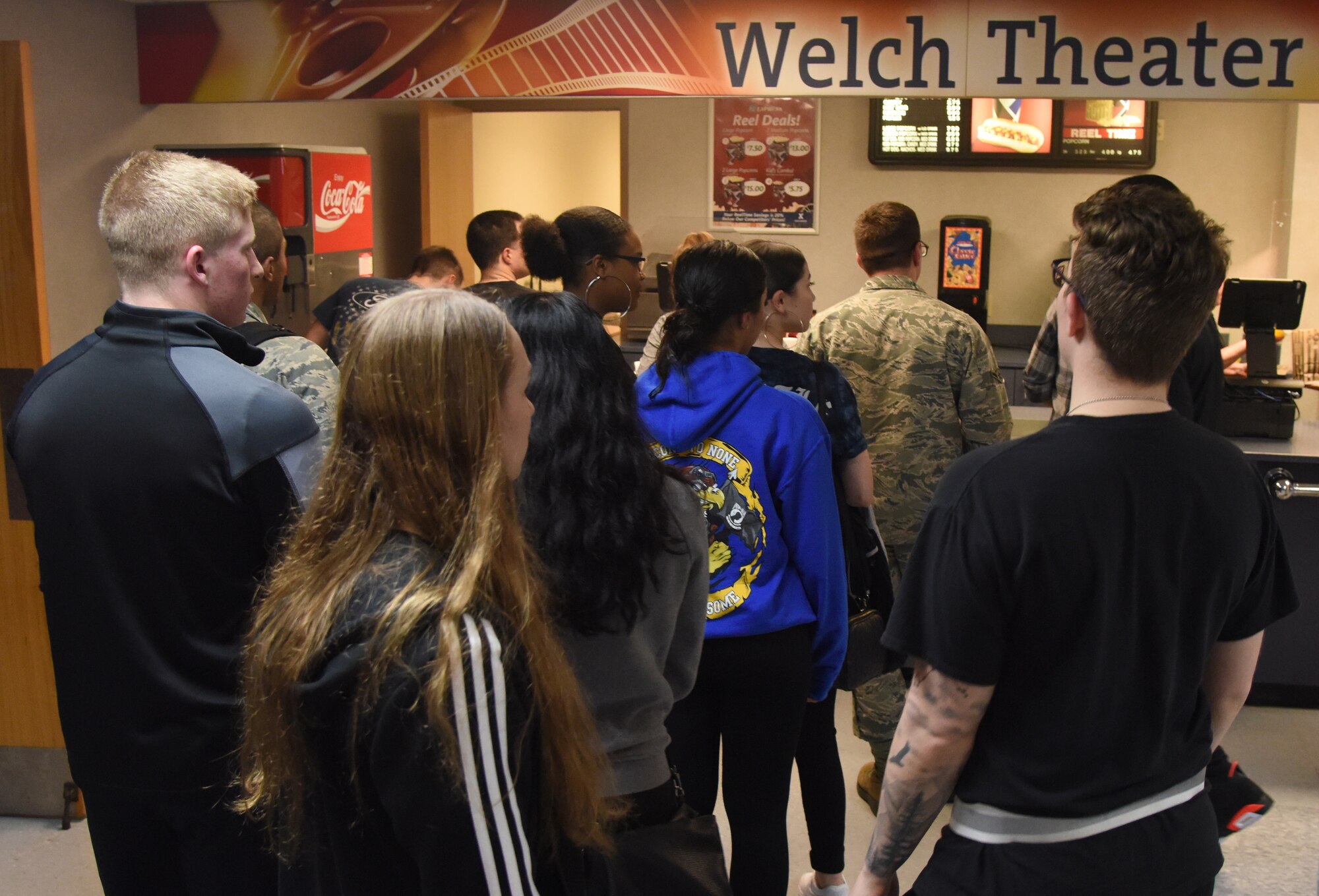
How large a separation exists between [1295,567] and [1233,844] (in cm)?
110

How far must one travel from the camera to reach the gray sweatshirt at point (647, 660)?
4.96ft

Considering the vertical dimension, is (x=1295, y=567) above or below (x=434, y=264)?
below

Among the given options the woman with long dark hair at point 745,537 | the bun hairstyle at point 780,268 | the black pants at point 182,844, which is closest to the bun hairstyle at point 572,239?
the bun hairstyle at point 780,268

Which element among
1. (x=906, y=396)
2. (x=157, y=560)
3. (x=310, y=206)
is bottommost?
(x=157, y=560)

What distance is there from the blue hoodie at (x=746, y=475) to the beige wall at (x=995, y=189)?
452 cm

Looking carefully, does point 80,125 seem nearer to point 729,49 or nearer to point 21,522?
point 21,522

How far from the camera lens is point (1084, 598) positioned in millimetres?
1314

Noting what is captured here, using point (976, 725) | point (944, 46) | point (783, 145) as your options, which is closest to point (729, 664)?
point (976, 725)

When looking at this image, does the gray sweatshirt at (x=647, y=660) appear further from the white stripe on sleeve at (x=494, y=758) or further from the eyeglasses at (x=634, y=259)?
the eyeglasses at (x=634, y=259)

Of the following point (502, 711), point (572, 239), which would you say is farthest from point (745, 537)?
point (572, 239)

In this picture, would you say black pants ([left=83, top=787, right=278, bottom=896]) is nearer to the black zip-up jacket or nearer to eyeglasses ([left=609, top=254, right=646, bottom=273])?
the black zip-up jacket

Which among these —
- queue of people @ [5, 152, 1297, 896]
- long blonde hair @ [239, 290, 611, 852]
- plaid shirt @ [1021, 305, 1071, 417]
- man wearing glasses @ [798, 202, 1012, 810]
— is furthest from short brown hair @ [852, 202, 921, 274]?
long blonde hair @ [239, 290, 611, 852]

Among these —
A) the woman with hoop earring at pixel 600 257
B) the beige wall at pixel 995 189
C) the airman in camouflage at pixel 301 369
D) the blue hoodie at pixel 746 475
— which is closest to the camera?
the blue hoodie at pixel 746 475

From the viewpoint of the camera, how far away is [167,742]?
1702 millimetres
